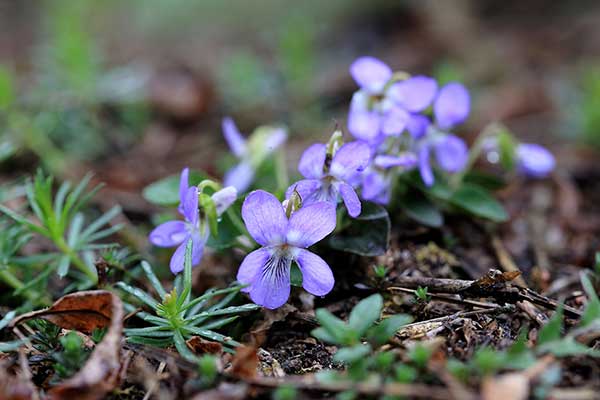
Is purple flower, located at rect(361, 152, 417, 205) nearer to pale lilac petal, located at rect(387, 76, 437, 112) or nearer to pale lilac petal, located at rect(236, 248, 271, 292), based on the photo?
pale lilac petal, located at rect(387, 76, 437, 112)

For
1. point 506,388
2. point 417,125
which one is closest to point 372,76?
point 417,125

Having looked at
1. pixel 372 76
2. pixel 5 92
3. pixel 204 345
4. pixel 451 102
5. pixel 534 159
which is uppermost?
pixel 372 76

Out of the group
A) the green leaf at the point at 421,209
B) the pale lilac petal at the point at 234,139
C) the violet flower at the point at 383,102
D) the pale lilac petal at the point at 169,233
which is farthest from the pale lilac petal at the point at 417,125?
the pale lilac petal at the point at 169,233

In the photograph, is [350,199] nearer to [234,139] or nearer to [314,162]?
[314,162]

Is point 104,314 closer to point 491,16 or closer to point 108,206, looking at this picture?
point 108,206

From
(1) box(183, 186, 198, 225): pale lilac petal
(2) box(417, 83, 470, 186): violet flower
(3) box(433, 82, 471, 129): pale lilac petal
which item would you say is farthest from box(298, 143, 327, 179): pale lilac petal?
(3) box(433, 82, 471, 129): pale lilac petal

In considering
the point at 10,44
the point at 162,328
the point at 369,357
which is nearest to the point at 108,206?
the point at 162,328
